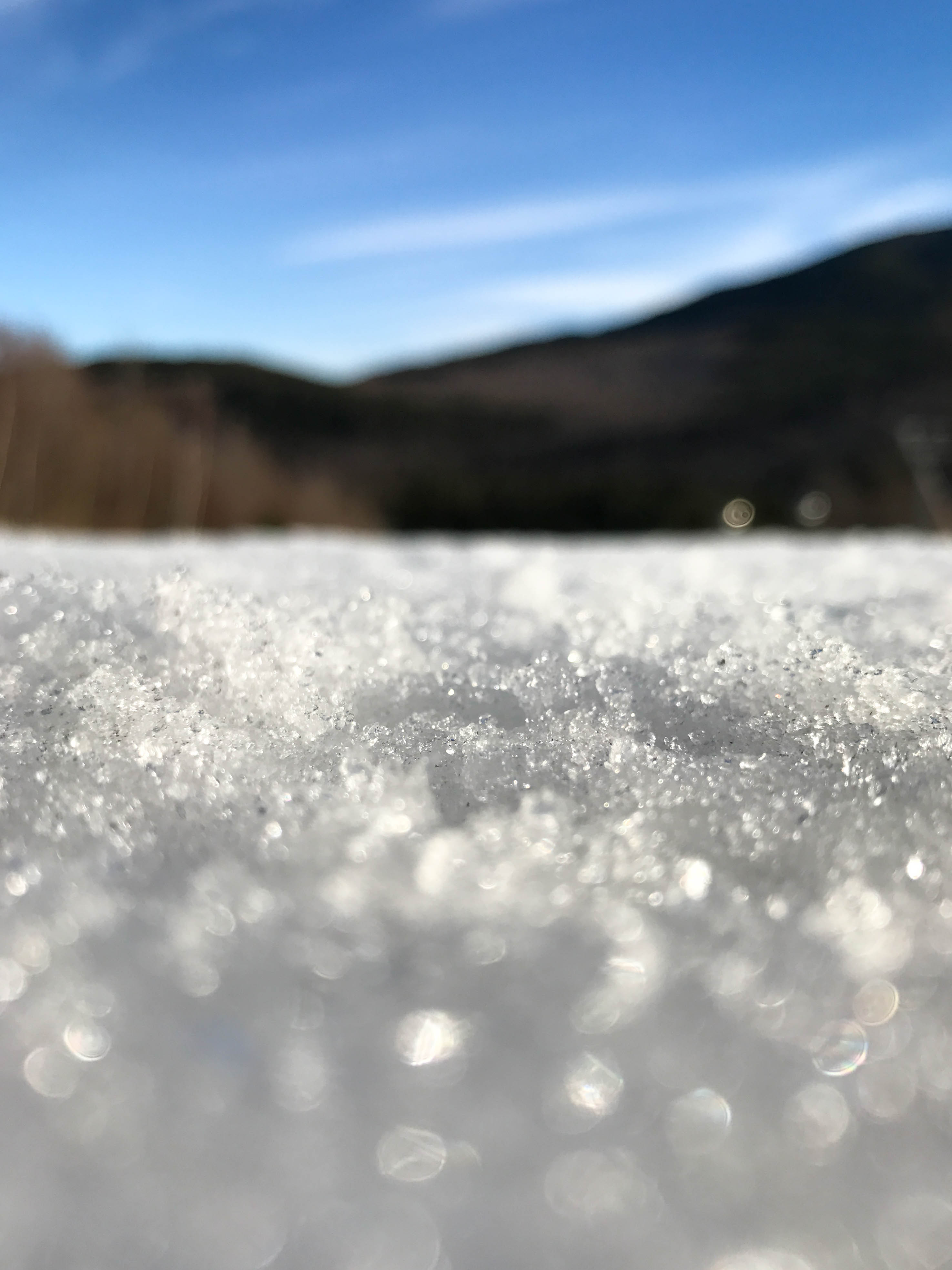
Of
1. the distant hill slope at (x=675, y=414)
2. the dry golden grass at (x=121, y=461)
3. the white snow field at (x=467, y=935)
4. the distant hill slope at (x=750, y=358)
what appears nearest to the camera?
the white snow field at (x=467, y=935)

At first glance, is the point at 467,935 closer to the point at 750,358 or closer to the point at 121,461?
the point at 121,461

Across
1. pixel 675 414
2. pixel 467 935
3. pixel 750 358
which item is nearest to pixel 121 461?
pixel 467 935

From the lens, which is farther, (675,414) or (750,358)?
(750,358)

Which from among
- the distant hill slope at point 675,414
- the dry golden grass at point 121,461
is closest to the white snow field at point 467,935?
the dry golden grass at point 121,461

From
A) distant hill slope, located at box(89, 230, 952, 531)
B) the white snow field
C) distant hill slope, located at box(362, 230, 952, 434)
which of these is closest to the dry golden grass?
distant hill slope, located at box(89, 230, 952, 531)

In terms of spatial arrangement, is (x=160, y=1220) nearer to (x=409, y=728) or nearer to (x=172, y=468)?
(x=409, y=728)

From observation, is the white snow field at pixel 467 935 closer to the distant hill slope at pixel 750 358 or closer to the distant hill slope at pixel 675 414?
the distant hill slope at pixel 675 414
